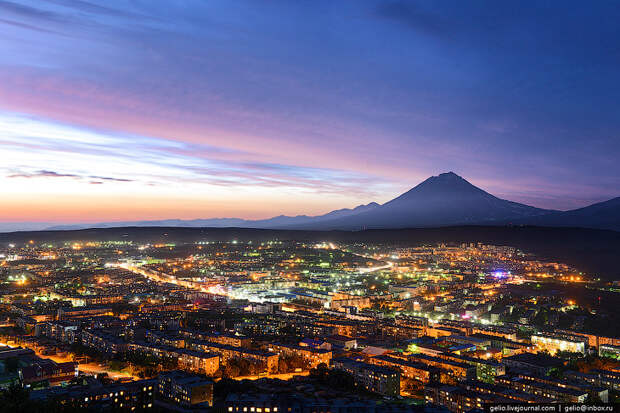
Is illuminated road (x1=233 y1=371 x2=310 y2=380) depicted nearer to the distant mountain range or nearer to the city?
the city

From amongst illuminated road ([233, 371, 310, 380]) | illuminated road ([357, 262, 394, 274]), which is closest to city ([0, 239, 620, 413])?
illuminated road ([233, 371, 310, 380])

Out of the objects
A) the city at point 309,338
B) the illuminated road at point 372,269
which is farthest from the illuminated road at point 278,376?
the illuminated road at point 372,269

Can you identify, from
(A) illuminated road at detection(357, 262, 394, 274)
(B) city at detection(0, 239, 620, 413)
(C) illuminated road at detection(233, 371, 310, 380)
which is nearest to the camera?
(B) city at detection(0, 239, 620, 413)

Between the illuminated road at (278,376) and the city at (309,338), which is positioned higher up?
the city at (309,338)

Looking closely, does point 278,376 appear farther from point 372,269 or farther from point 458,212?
point 458,212

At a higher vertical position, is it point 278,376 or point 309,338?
point 309,338

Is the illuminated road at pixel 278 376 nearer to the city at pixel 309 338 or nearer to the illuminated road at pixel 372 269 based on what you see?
the city at pixel 309 338

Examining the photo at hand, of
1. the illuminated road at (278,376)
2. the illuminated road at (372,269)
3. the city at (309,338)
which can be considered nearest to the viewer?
the city at (309,338)

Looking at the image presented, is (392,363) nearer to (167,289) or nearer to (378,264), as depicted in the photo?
(167,289)

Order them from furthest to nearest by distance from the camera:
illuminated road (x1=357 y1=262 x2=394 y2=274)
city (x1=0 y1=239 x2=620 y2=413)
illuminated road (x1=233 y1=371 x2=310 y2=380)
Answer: illuminated road (x1=357 y1=262 x2=394 y2=274), illuminated road (x1=233 y1=371 x2=310 y2=380), city (x1=0 y1=239 x2=620 y2=413)

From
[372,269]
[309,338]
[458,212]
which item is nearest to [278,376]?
[309,338]
